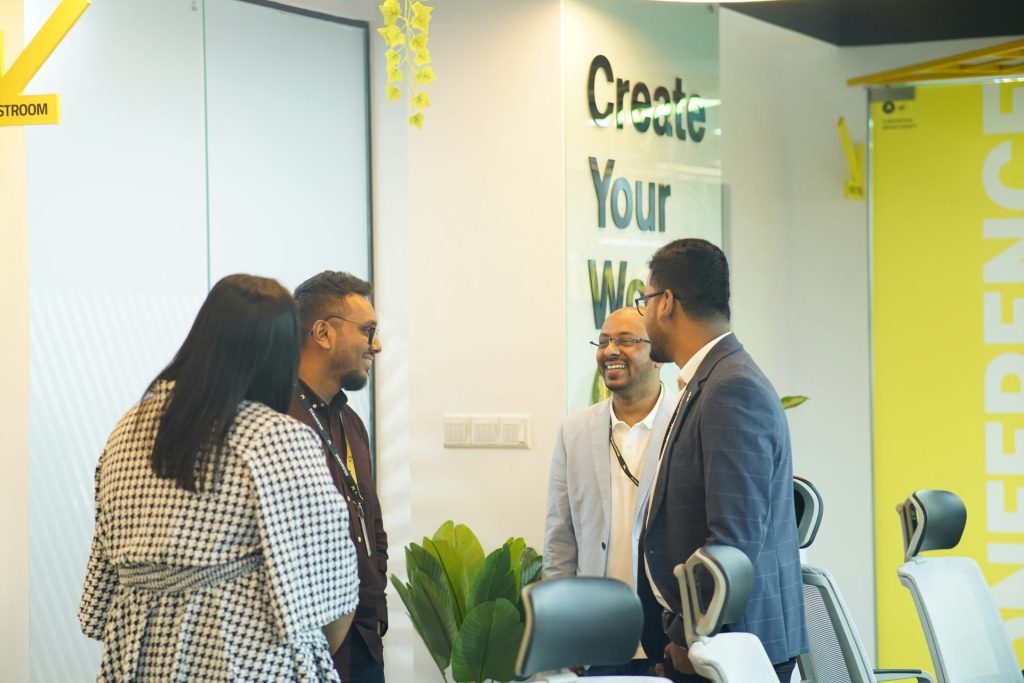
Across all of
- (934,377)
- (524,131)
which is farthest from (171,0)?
(934,377)

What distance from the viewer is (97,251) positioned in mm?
3971

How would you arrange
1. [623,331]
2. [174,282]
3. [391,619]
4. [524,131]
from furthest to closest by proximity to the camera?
[391,619]
[524,131]
[174,282]
[623,331]

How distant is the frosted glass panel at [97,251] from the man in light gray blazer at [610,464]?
1.42 m

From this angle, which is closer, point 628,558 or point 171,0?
point 628,558

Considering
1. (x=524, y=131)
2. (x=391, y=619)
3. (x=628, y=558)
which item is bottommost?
(x=391, y=619)

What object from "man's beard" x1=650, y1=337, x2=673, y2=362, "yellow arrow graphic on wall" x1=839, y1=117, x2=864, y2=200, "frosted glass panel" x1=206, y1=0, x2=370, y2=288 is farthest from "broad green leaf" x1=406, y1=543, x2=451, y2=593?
"yellow arrow graphic on wall" x1=839, y1=117, x2=864, y2=200

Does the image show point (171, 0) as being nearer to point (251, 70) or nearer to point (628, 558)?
point (251, 70)

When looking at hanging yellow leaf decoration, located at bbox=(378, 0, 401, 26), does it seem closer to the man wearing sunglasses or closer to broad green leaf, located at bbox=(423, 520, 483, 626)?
the man wearing sunglasses

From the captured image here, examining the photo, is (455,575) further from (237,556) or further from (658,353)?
(237,556)

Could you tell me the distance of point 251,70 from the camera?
14.9ft

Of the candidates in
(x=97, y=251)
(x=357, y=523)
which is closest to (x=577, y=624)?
(x=357, y=523)

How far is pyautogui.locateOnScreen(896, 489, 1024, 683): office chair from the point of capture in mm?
3338

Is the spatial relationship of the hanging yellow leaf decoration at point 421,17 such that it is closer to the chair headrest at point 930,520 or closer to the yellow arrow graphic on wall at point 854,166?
the chair headrest at point 930,520

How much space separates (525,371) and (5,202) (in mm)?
1860
